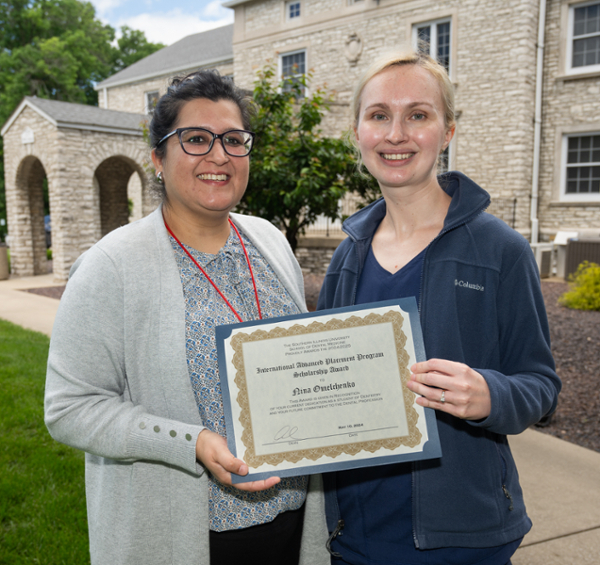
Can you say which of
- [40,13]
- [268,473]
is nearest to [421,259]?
[268,473]

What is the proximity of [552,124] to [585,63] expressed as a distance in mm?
1816

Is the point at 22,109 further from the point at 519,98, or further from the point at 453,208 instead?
the point at 453,208

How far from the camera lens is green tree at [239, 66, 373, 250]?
28.7 ft

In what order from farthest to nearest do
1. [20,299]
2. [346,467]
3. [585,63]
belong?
[585,63], [20,299], [346,467]

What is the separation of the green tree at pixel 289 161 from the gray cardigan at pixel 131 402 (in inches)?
276

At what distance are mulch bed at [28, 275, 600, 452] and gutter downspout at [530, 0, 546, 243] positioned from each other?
18.2 ft

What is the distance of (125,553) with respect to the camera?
1654 mm

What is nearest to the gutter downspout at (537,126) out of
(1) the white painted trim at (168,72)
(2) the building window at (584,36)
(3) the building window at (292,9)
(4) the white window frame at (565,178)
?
(4) the white window frame at (565,178)

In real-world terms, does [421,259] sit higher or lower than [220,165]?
lower

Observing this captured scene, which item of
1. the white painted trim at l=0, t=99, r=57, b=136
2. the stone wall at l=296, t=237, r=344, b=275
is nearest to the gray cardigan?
the stone wall at l=296, t=237, r=344, b=275

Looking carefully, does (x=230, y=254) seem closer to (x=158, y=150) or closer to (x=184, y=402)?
(x=158, y=150)

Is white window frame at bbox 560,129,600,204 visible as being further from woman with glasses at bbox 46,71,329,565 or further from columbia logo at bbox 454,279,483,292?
woman with glasses at bbox 46,71,329,565

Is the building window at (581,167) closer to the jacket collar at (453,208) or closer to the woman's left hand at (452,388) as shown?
the jacket collar at (453,208)

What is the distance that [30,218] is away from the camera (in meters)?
16.7
